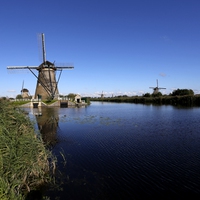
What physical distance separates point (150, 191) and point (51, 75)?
48810mm

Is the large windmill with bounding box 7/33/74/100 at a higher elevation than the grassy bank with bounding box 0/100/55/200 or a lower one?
higher

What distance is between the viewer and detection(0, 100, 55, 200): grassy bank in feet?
17.2

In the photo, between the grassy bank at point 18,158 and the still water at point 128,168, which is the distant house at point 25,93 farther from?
the grassy bank at point 18,158

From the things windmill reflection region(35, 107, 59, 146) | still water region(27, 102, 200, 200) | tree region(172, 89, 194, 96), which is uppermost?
tree region(172, 89, 194, 96)

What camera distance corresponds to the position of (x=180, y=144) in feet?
39.9

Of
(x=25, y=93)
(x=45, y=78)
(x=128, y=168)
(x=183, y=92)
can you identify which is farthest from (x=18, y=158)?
(x=25, y=93)

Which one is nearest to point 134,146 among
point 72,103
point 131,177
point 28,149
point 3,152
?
point 131,177

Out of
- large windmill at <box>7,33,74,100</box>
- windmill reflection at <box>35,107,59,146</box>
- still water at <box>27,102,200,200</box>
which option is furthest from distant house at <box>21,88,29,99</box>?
still water at <box>27,102,200,200</box>

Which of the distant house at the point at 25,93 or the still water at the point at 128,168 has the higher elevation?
the distant house at the point at 25,93

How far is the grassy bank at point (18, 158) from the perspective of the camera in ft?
17.2

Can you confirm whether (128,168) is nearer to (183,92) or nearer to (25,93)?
(183,92)

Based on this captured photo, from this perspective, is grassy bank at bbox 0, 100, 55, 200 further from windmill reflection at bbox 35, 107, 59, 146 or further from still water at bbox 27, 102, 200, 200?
windmill reflection at bbox 35, 107, 59, 146

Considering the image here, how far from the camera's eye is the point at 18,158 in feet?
19.2

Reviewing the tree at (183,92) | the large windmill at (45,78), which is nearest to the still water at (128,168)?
the large windmill at (45,78)
